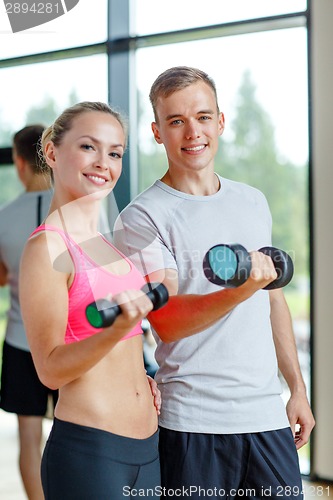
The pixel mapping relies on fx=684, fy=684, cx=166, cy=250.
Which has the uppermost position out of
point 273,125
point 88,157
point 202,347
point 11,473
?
point 273,125

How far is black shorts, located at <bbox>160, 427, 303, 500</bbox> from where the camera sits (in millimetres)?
1268

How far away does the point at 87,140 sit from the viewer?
117 centimetres

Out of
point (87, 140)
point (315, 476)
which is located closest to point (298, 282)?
point (315, 476)

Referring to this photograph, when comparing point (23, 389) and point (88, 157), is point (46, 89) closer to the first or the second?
point (23, 389)

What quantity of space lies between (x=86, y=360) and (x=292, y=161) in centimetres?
210

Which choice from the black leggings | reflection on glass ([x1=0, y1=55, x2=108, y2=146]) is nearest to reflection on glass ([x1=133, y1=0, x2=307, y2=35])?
reflection on glass ([x1=0, y1=55, x2=108, y2=146])

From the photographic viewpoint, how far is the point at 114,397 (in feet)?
3.74

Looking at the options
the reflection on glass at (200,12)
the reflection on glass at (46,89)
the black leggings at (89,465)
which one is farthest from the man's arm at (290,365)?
the reflection on glass at (46,89)

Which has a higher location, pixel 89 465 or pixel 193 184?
pixel 193 184

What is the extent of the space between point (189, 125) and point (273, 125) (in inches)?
69.4

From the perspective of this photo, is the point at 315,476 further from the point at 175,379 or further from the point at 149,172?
the point at 175,379

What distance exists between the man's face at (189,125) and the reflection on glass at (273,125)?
1.63 m

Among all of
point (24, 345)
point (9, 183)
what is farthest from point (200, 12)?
point (24, 345)

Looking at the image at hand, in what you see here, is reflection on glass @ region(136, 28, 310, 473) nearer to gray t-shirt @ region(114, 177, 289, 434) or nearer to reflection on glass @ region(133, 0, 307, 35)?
reflection on glass @ region(133, 0, 307, 35)
